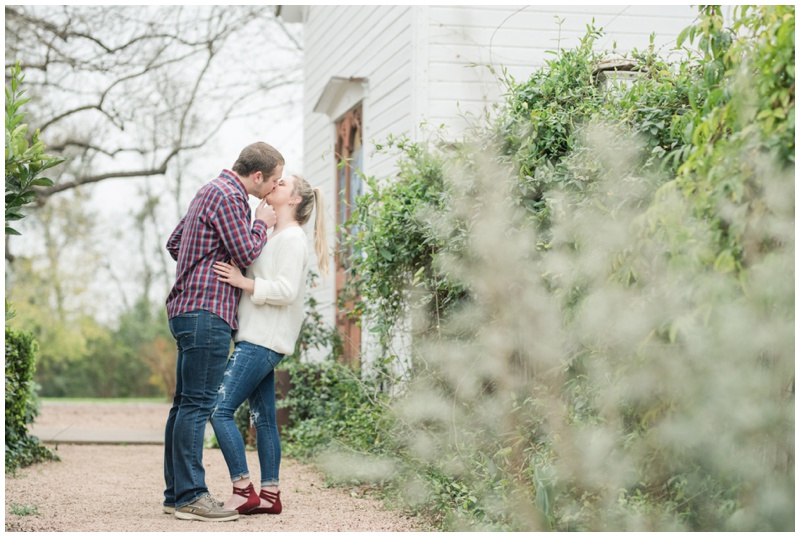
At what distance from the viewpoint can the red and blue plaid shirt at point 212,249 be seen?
13.8 feet

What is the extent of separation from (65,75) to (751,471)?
38.2 feet

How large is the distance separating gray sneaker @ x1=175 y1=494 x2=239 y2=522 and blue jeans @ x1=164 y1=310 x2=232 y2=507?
3 centimetres

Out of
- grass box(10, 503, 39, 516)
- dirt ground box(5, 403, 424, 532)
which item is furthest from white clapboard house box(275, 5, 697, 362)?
grass box(10, 503, 39, 516)

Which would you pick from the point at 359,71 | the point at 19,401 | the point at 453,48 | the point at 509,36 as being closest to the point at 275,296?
the point at 19,401

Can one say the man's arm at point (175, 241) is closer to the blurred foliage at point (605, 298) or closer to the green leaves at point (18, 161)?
the green leaves at point (18, 161)

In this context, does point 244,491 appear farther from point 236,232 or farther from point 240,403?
point 236,232

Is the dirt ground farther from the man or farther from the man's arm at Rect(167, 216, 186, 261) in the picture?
the man's arm at Rect(167, 216, 186, 261)

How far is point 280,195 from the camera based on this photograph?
4594mm

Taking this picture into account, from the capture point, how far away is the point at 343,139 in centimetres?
995

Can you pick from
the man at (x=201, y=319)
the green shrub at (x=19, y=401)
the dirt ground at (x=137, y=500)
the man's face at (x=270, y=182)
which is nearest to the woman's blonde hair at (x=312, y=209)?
the man's face at (x=270, y=182)

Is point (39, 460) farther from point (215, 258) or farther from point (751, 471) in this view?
point (751, 471)

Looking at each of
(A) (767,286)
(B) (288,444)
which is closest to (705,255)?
(A) (767,286)

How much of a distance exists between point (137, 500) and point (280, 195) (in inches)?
76.3

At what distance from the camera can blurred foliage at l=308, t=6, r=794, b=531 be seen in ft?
9.53
